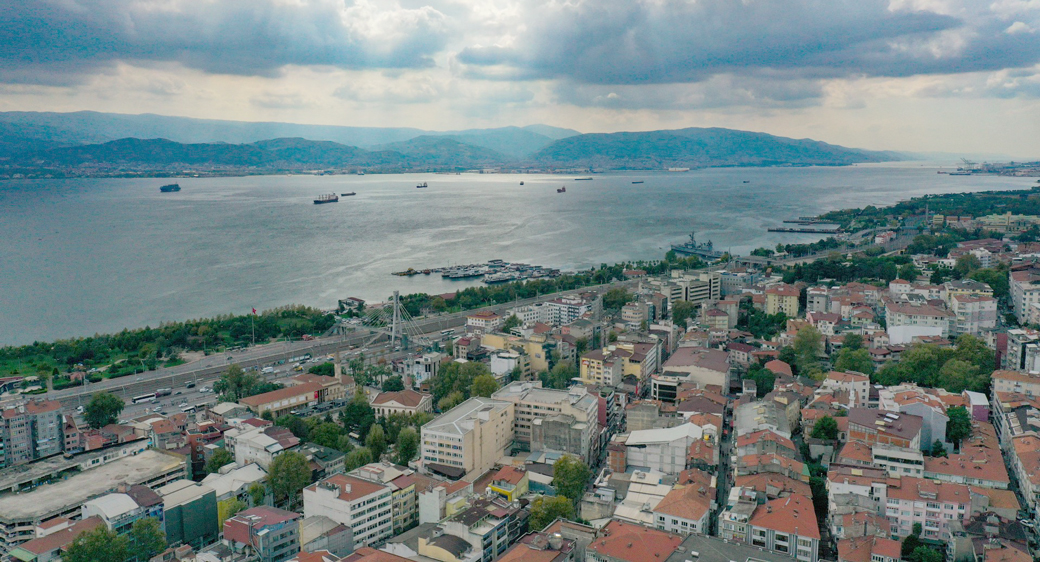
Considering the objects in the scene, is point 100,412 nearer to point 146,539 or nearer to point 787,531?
point 146,539

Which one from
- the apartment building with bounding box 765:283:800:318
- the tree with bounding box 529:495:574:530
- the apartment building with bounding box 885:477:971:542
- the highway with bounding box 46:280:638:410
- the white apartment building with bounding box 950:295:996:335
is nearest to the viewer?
the apartment building with bounding box 885:477:971:542

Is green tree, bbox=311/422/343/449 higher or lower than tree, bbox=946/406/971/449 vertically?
lower

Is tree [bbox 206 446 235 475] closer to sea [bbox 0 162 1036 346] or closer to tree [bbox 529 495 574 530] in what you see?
tree [bbox 529 495 574 530]

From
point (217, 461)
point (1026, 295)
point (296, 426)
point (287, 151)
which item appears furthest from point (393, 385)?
point (287, 151)

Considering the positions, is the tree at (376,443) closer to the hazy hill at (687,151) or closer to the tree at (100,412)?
the tree at (100,412)

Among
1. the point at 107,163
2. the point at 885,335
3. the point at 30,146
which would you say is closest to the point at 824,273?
the point at 885,335

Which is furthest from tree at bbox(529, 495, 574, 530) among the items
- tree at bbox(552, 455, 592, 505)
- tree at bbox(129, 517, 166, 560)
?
tree at bbox(129, 517, 166, 560)

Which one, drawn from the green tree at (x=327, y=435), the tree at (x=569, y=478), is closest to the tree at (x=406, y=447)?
the green tree at (x=327, y=435)
